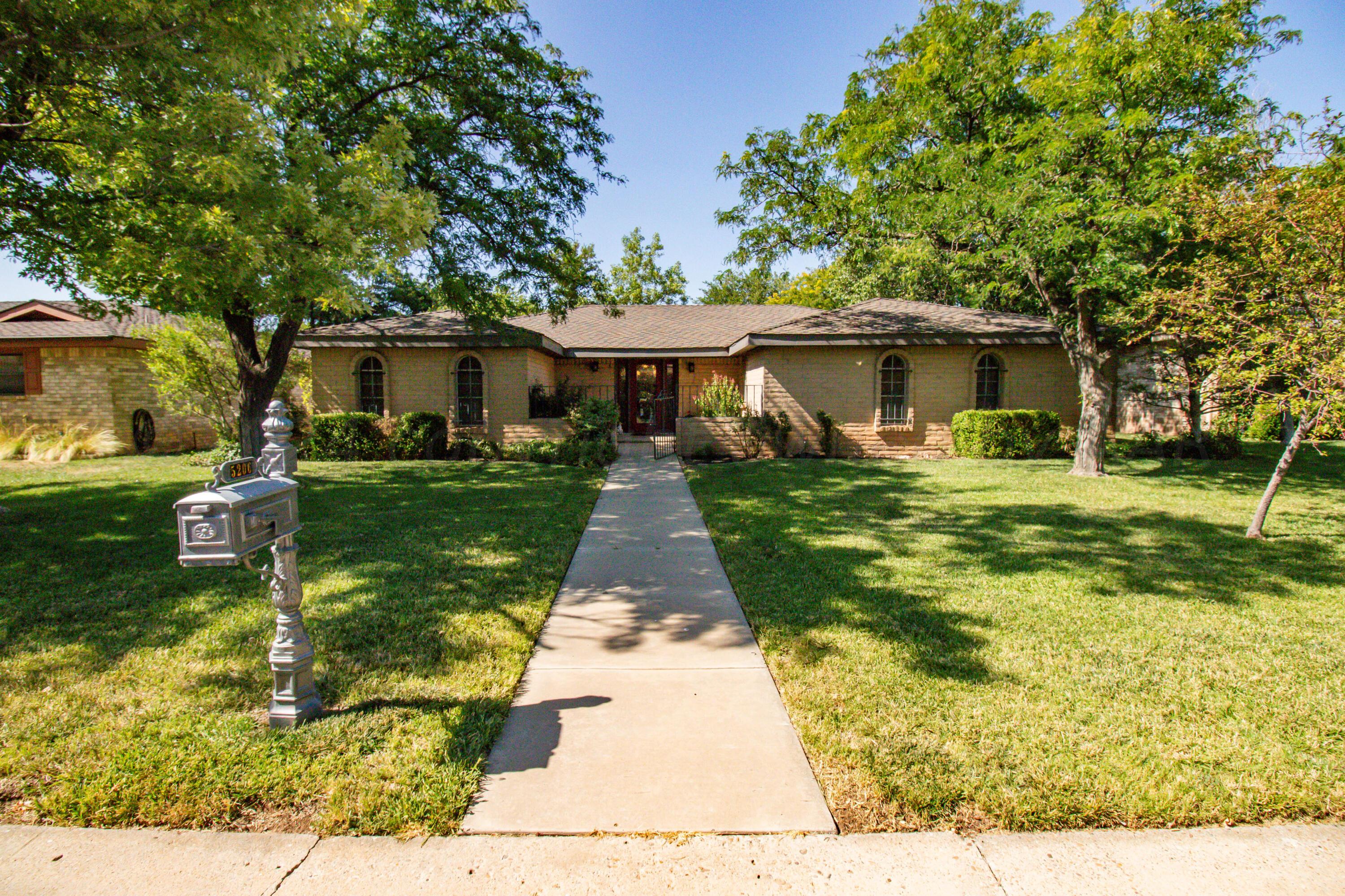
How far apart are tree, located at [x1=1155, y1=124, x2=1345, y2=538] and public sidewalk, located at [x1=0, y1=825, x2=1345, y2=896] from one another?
20.4 ft

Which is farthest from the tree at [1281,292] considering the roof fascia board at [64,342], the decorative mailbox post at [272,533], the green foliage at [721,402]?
the roof fascia board at [64,342]

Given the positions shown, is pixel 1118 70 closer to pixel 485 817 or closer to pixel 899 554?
pixel 899 554

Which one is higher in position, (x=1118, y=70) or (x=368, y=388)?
(x=1118, y=70)

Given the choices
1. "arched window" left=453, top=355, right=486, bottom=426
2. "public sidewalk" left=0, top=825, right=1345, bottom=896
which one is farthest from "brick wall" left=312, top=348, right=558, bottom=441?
"public sidewalk" left=0, top=825, right=1345, bottom=896

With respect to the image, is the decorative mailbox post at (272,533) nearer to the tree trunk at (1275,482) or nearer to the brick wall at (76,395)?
the tree trunk at (1275,482)

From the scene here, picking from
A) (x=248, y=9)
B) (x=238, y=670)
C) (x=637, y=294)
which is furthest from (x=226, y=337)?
(x=637, y=294)

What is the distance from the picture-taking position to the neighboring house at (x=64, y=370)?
664 inches

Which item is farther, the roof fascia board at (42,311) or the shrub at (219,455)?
the roof fascia board at (42,311)

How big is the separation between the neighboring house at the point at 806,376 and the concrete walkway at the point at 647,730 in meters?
10.5

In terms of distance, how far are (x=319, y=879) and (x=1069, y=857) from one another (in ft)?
9.08

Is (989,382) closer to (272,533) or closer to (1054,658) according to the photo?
(1054,658)

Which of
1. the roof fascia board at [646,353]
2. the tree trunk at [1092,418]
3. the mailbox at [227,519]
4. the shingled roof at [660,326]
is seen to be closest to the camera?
the mailbox at [227,519]

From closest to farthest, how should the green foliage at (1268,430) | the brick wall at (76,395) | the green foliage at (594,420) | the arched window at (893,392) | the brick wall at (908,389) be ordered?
the green foliage at (594,420), the brick wall at (908,389), the arched window at (893,392), the brick wall at (76,395), the green foliage at (1268,430)

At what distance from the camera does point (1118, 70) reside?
1038 cm
